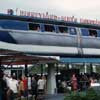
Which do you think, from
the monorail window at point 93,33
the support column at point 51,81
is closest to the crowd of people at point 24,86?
the support column at point 51,81

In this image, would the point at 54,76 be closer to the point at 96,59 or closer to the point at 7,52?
the point at 96,59

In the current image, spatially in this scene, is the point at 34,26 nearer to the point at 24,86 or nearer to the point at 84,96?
the point at 24,86

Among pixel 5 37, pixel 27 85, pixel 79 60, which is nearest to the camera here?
pixel 27 85

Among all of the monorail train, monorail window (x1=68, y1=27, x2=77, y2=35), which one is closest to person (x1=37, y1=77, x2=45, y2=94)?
the monorail train

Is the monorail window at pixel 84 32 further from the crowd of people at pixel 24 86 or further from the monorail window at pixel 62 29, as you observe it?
the crowd of people at pixel 24 86

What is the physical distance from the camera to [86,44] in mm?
41250

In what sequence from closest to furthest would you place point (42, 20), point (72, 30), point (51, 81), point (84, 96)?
1. point (84, 96)
2. point (51, 81)
3. point (72, 30)
4. point (42, 20)

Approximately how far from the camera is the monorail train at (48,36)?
3584 cm

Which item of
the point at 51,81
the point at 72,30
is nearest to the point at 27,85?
the point at 51,81

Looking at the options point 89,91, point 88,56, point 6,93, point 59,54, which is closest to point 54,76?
point 59,54

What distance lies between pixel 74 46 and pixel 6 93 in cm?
2206

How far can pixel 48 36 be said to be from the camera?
3831cm

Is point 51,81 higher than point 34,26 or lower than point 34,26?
lower

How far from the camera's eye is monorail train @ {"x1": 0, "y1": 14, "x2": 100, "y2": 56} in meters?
35.8
